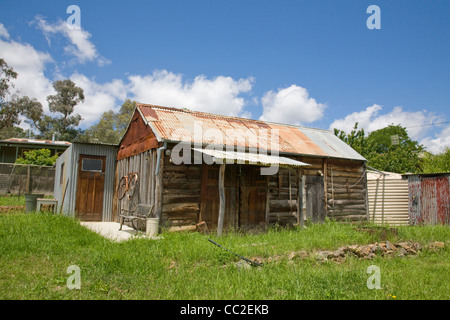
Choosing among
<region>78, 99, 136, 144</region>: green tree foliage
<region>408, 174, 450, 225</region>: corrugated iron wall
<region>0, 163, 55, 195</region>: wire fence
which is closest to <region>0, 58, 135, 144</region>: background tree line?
<region>78, 99, 136, 144</region>: green tree foliage

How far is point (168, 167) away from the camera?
9.99 meters

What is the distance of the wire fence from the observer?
19.5m

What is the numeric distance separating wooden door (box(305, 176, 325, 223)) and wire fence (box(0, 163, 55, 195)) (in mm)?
16190

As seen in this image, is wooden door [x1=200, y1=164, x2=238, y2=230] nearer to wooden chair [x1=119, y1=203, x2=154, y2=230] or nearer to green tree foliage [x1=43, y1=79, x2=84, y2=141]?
wooden chair [x1=119, y1=203, x2=154, y2=230]

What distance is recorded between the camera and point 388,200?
15031mm

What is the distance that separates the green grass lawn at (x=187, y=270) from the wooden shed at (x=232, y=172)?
7.38ft

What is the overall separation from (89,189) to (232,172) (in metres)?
6.35

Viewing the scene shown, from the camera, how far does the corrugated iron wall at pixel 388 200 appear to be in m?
14.7

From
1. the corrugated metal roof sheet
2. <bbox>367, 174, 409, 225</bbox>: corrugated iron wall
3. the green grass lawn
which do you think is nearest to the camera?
the green grass lawn

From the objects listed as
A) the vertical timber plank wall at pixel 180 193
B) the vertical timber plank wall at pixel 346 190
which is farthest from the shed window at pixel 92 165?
the vertical timber plank wall at pixel 346 190

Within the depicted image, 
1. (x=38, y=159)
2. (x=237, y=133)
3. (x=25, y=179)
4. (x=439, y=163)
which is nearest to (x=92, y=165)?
(x=237, y=133)

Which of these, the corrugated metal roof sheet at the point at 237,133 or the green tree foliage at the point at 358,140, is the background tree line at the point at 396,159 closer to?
the green tree foliage at the point at 358,140
